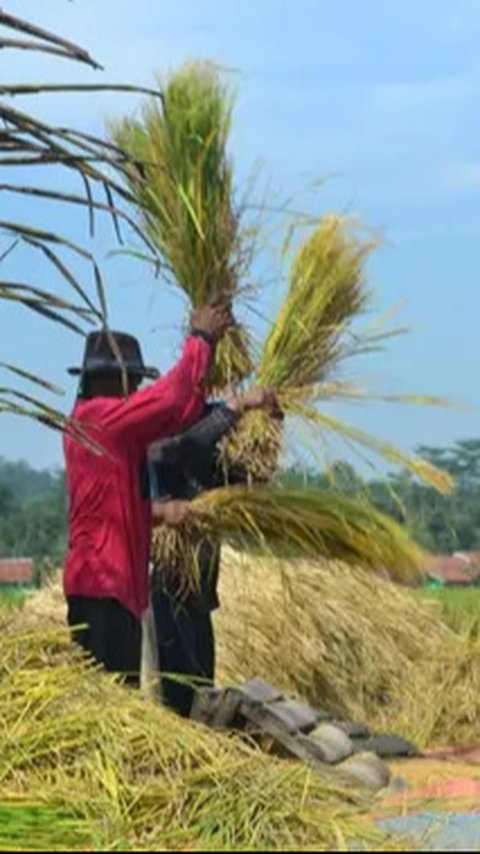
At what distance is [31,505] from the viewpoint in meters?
28.1

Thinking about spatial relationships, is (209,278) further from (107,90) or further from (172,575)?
(107,90)

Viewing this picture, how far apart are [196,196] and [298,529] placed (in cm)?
115

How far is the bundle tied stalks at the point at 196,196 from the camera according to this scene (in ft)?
21.8

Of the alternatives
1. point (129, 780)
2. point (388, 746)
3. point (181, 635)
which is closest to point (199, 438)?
point (181, 635)

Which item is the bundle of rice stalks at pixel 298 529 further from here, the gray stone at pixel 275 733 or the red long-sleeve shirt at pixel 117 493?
the gray stone at pixel 275 733

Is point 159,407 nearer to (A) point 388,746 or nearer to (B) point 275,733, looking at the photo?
(B) point 275,733

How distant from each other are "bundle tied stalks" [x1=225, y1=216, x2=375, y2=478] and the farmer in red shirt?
38cm

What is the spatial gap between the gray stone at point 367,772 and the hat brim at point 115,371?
1.35m

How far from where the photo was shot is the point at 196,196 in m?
6.73

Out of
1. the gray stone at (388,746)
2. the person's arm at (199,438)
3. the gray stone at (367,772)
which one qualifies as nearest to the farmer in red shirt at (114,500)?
the person's arm at (199,438)

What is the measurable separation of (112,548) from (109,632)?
10.0 inches

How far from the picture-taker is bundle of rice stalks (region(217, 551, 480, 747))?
8.81 meters

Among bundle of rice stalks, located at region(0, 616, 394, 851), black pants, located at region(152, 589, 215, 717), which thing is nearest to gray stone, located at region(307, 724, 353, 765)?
black pants, located at region(152, 589, 215, 717)

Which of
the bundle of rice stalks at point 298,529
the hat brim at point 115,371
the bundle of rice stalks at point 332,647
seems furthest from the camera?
the bundle of rice stalks at point 332,647
